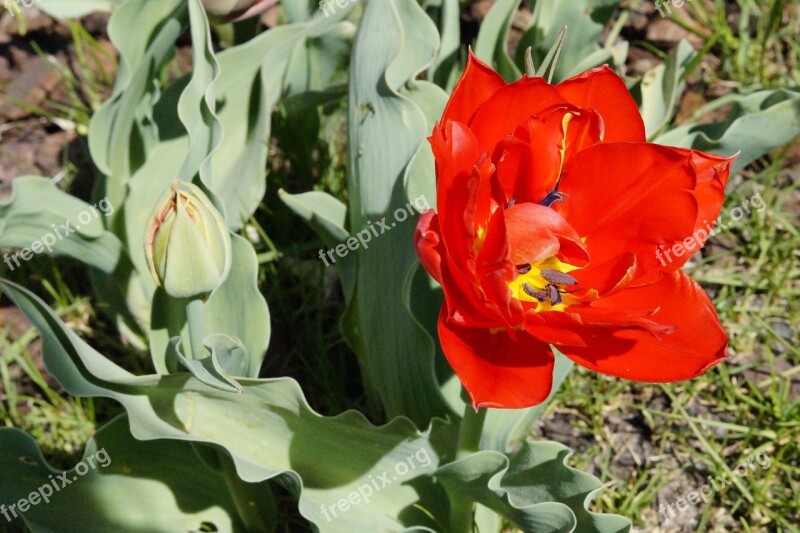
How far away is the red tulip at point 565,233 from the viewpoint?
928 mm

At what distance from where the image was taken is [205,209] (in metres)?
1.14

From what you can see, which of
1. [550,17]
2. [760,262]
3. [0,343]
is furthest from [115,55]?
[760,262]

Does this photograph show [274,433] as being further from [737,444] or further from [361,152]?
[737,444]

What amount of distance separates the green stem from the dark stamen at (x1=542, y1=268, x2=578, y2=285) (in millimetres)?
228

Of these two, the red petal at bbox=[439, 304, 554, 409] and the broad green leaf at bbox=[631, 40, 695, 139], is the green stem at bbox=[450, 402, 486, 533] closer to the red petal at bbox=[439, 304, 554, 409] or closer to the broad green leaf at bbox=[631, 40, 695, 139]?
the red petal at bbox=[439, 304, 554, 409]

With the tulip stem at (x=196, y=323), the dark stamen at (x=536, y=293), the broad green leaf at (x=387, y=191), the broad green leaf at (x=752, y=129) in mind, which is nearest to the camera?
the dark stamen at (x=536, y=293)

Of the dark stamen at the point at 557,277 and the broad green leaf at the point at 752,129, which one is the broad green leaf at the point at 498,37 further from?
the dark stamen at the point at 557,277

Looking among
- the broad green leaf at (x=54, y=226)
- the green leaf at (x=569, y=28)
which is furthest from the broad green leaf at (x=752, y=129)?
the broad green leaf at (x=54, y=226)

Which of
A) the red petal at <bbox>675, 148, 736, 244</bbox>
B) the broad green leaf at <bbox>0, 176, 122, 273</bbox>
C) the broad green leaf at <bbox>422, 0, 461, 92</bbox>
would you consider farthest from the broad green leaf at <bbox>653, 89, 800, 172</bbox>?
the broad green leaf at <bbox>0, 176, 122, 273</bbox>

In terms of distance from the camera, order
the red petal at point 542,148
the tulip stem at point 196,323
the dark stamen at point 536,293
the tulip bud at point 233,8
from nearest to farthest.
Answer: the red petal at point 542,148 < the dark stamen at point 536,293 < the tulip stem at point 196,323 < the tulip bud at point 233,8

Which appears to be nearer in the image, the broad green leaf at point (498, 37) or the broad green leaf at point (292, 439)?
the broad green leaf at point (292, 439)

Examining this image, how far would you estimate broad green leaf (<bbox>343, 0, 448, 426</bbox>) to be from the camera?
138 cm

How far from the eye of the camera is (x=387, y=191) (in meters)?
1.38

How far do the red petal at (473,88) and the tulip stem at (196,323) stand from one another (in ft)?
1.51
